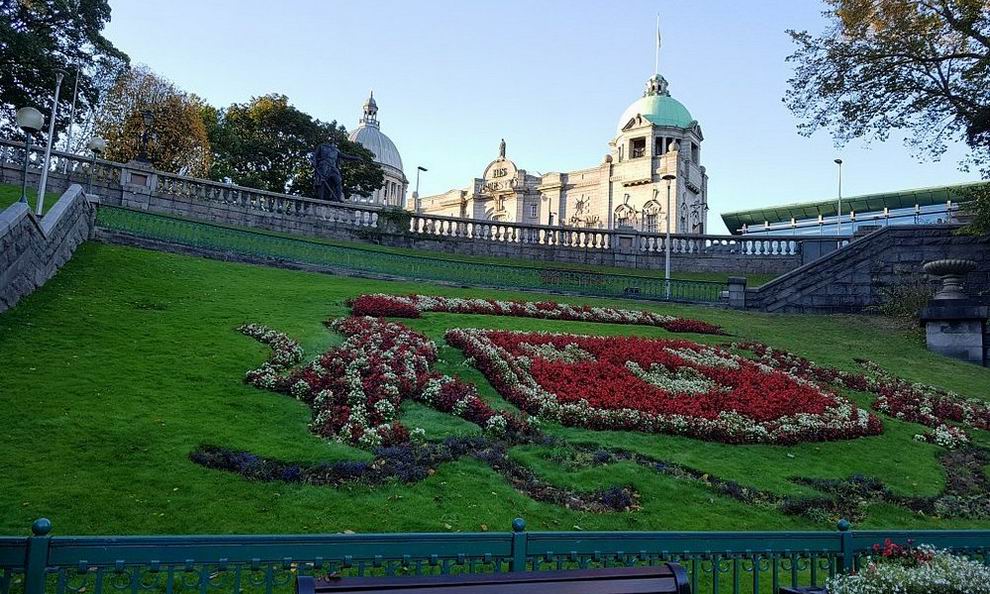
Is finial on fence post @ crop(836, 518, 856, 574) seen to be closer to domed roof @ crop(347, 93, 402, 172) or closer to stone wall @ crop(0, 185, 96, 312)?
stone wall @ crop(0, 185, 96, 312)

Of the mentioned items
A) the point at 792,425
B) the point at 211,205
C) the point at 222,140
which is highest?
the point at 222,140

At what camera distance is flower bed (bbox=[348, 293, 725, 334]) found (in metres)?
16.7

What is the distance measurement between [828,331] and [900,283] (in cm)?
541

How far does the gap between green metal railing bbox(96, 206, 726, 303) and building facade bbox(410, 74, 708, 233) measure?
2352 inches

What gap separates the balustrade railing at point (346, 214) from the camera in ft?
87.1

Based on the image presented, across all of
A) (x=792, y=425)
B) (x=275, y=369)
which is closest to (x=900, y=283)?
(x=792, y=425)

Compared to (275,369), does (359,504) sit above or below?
below

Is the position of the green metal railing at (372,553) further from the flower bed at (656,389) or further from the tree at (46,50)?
the tree at (46,50)

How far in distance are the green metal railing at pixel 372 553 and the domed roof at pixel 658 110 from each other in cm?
8877

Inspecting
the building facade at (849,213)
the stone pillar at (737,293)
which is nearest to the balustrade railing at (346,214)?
the stone pillar at (737,293)

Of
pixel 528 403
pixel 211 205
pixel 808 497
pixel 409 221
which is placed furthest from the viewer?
pixel 409 221

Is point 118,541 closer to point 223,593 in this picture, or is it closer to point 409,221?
point 223,593

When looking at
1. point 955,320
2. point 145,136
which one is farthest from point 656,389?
point 145,136

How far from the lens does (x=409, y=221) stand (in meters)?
31.2
